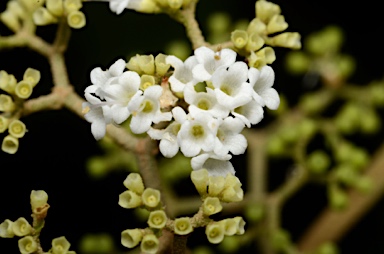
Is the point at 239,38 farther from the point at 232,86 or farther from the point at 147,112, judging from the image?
the point at 147,112

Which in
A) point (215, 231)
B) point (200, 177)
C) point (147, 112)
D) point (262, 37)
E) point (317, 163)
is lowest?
point (317, 163)

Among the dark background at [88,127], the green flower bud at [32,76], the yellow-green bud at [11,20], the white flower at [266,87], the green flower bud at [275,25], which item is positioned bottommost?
the dark background at [88,127]

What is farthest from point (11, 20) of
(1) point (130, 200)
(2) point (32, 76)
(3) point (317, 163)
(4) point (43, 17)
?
(3) point (317, 163)

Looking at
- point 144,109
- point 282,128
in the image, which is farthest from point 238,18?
point 144,109

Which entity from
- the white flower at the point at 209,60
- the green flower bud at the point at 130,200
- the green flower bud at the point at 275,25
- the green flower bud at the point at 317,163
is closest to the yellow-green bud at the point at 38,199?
the green flower bud at the point at 130,200

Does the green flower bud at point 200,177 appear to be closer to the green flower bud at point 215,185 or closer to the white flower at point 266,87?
the green flower bud at point 215,185

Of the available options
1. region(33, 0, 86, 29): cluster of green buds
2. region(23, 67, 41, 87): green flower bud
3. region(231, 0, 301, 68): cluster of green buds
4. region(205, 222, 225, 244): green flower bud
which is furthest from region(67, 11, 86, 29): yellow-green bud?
region(205, 222, 225, 244): green flower bud

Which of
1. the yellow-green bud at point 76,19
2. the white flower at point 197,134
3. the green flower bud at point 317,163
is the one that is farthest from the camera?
the green flower bud at point 317,163
